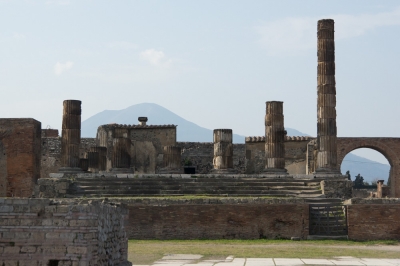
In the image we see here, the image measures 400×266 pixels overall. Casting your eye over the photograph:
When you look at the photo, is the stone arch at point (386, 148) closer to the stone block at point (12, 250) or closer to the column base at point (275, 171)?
the column base at point (275, 171)

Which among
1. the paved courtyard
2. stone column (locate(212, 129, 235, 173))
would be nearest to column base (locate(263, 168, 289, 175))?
stone column (locate(212, 129, 235, 173))

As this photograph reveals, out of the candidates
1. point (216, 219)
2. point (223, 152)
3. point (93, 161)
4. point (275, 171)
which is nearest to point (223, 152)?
point (223, 152)

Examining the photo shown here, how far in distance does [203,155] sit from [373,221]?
62.0 feet

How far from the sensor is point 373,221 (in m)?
22.3

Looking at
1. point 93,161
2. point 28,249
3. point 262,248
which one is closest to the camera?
point 28,249

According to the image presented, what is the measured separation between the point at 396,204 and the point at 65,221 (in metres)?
13.6

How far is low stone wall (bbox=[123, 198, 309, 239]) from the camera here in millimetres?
22344

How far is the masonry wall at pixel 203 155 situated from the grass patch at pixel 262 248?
59.9 feet

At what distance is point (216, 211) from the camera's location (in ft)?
73.6

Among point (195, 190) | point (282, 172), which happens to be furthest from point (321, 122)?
point (195, 190)

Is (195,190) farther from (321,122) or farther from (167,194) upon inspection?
(321,122)

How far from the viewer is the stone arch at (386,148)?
40.0 metres

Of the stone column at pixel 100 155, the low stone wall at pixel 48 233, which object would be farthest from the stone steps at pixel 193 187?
the low stone wall at pixel 48 233

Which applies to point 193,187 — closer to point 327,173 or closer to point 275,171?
point 275,171
